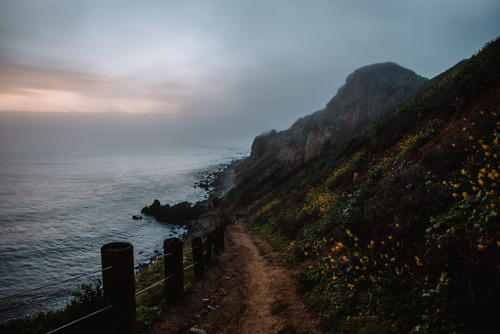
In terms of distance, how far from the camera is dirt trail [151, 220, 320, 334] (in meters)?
5.42

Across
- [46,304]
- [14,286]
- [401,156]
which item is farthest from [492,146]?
[14,286]

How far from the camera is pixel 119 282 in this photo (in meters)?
4.14

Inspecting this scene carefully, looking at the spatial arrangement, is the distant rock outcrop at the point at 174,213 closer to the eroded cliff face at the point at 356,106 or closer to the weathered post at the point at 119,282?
the eroded cliff face at the point at 356,106

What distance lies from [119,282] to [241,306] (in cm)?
357

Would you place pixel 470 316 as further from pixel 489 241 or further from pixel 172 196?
pixel 172 196

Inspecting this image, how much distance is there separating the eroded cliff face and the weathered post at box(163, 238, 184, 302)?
37.1 meters

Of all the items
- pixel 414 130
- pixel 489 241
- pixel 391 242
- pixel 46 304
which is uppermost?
pixel 414 130

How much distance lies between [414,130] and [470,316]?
43.8 ft

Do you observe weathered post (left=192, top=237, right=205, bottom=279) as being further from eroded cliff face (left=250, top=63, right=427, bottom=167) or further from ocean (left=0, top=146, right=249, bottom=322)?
eroded cliff face (left=250, top=63, right=427, bottom=167)

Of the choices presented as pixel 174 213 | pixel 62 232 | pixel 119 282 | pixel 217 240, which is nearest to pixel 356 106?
pixel 174 213

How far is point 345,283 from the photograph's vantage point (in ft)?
18.9

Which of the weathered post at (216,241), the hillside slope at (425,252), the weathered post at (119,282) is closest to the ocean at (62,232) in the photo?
the weathered post at (119,282)

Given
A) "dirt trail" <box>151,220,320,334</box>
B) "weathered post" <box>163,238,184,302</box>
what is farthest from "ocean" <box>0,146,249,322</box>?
"dirt trail" <box>151,220,320,334</box>

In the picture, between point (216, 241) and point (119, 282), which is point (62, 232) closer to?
point (216, 241)
